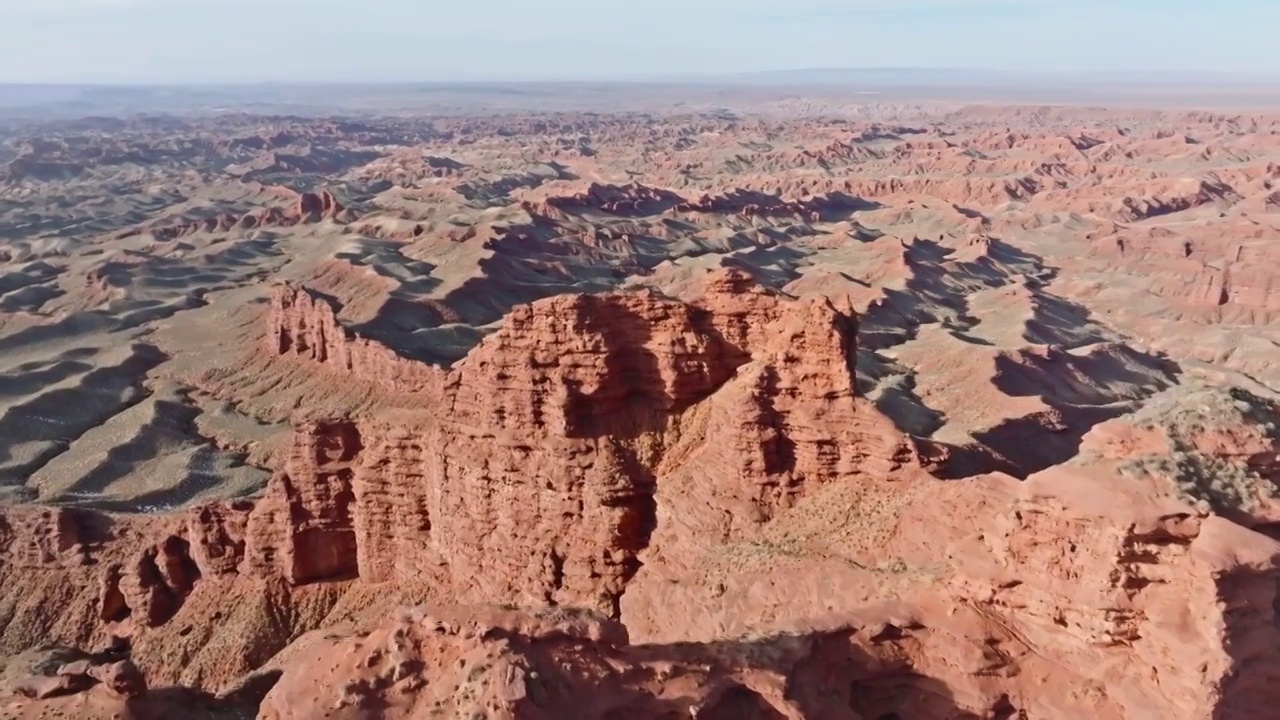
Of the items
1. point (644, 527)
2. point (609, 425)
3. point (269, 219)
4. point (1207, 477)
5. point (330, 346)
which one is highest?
point (1207, 477)

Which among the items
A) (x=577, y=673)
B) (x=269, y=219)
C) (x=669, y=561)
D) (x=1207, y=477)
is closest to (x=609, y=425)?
(x=669, y=561)

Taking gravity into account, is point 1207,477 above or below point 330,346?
above

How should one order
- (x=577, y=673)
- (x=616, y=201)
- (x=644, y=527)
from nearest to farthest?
(x=577, y=673), (x=644, y=527), (x=616, y=201)

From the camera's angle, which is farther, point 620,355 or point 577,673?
point 620,355

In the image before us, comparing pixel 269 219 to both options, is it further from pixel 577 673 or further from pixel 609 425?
pixel 577 673

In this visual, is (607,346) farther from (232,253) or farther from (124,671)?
(232,253)

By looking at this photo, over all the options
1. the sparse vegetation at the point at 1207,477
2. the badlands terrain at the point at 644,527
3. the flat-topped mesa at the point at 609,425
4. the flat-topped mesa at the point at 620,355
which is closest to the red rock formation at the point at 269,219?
the badlands terrain at the point at 644,527

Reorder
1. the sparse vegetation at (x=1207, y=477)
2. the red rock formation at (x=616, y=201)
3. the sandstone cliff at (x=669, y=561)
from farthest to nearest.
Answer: the red rock formation at (x=616, y=201) < the sparse vegetation at (x=1207, y=477) < the sandstone cliff at (x=669, y=561)

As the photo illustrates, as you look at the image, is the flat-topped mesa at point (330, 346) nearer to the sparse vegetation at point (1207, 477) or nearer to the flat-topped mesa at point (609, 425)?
the flat-topped mesa at point (609, 425)
